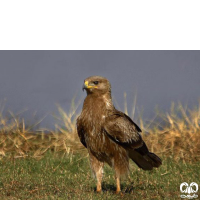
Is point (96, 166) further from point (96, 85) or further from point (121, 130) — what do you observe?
point (96, 85)

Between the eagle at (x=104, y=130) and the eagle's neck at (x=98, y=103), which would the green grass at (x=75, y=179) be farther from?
the eagle's neck at (x=98, y=103)

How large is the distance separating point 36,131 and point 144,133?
374 centimetres

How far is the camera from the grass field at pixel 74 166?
7.71m

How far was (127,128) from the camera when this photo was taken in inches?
293

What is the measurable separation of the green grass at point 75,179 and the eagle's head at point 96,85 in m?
1.63

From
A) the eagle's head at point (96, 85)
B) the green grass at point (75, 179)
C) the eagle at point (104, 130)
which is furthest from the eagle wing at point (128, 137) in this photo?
the eagle's head at point (96, 85)

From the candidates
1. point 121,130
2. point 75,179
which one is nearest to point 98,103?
point 121,130

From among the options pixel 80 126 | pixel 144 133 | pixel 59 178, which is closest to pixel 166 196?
pixel 80 126

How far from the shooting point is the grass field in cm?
771

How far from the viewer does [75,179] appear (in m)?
9.27

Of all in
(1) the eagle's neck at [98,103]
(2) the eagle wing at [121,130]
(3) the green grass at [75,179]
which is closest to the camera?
(2) the eagle wing at [121,130]

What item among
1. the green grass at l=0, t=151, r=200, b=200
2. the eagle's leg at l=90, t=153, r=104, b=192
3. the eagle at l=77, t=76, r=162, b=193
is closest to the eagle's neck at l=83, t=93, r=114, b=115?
the eagle at l=77, t=76, r=162, b=193

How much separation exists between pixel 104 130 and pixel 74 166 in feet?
13.4

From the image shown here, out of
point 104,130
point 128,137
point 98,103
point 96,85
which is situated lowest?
point 128,137
